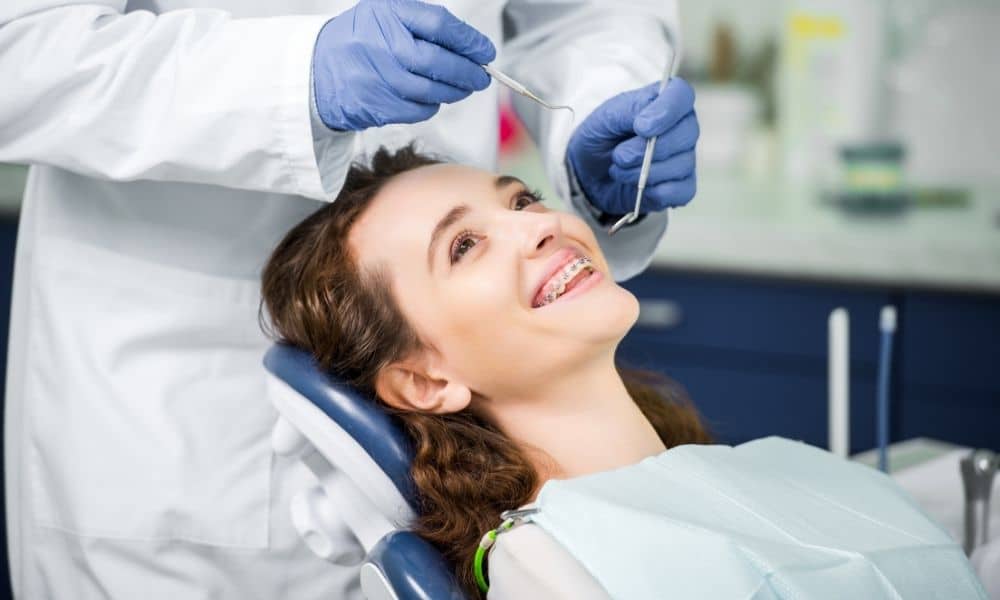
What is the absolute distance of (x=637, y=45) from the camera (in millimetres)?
1738

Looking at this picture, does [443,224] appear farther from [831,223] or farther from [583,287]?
[831,223]

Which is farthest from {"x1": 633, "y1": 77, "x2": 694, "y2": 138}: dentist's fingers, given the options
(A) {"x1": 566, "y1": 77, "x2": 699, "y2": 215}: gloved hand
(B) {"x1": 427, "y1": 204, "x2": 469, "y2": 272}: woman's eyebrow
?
(B) {"x1": 427, "y1": 204, "x2": 469, "y2": 272}: woman's eyebrow

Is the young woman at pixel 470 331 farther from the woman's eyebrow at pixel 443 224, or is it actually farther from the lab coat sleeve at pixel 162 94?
the lab coat sleeve at pixel 162 94

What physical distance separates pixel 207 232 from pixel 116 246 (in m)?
0.12

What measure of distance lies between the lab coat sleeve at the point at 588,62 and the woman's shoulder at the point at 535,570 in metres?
0.68

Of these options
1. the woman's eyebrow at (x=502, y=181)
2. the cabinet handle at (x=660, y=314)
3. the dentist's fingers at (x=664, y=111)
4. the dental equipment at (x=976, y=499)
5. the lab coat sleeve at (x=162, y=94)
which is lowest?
the cabinet handle at (x=660, y=314)

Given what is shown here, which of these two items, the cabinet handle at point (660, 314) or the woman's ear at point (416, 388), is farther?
the cabinet handle at point (660, 314)

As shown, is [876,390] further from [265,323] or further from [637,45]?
[265,323]

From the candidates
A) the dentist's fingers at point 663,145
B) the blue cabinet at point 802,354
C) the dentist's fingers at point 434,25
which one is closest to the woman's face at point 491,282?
the dentist's fingers at point 663,145

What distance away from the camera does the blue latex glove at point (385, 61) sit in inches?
48.9

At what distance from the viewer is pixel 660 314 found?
2609mm

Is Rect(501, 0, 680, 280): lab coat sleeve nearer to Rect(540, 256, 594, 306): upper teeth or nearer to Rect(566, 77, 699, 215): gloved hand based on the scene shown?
Rect(566, 77, 699, 215): gloved hand

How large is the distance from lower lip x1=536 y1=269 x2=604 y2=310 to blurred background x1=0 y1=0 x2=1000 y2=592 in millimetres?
1040

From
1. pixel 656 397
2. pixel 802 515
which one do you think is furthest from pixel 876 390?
pixel 802 515
